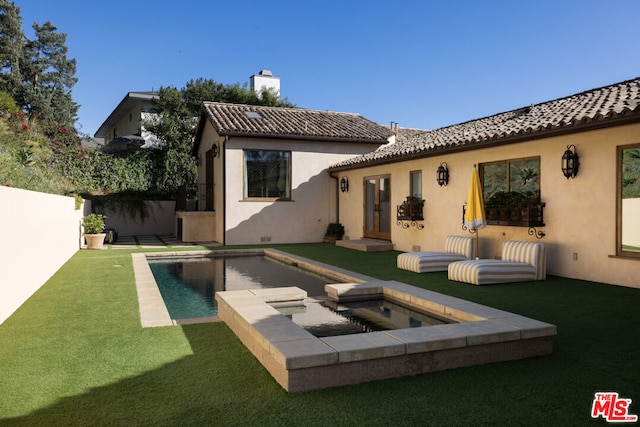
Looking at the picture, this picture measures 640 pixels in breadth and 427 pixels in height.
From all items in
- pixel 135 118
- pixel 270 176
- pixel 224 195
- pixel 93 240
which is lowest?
pixel 93 240

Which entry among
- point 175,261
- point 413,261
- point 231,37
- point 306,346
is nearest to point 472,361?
point 306,346

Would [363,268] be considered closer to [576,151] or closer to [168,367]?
[576,151]

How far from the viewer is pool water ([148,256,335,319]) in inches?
293

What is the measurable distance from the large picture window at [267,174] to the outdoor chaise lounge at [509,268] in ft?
31.7

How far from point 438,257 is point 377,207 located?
5934 millimetres

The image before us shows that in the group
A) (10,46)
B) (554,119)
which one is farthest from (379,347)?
(10,46)

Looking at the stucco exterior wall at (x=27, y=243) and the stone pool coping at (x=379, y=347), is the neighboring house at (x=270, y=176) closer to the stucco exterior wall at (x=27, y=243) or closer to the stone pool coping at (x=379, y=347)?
the stucco exterior wall at (x=27, y=243)

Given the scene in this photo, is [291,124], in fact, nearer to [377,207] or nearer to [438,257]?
[377,207]

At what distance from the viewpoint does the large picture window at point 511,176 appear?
988 centimetres

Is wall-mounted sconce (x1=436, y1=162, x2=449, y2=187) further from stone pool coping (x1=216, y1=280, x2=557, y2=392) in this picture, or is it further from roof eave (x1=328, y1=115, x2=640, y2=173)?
stone pool coping (x1=216, y1=280, x2=557, y2=392)

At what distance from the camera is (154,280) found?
8672 mm

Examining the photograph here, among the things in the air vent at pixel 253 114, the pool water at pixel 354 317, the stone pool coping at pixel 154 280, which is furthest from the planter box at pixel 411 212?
the air vent at pixel 253 114

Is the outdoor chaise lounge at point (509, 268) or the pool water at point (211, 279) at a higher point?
the outdoor chaise lounge at point (509, 268)

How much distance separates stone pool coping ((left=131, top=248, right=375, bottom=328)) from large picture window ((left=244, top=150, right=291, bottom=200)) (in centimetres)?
321
